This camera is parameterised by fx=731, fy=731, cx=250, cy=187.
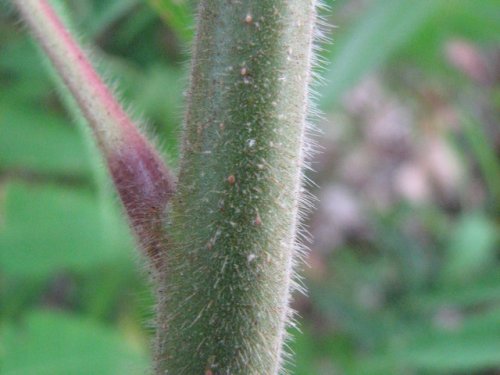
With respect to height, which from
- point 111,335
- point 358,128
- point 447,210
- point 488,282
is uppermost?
point 111,335

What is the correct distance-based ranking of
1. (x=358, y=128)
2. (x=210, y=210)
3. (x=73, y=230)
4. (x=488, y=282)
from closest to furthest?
(x=210, y=210), (x=73, y=230), (x=488, y=282), (x=358, y=128)

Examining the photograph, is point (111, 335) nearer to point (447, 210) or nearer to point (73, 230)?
point (73, 230)

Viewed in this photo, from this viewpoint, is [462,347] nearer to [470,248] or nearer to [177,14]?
[470,248]

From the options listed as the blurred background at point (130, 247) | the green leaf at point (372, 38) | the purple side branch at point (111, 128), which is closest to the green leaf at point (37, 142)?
the blurred background at point (130, 247)

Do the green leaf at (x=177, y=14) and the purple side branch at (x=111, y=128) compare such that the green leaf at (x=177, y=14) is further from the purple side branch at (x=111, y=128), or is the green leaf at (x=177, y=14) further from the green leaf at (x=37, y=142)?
the green leaf at (x=37, y=142)

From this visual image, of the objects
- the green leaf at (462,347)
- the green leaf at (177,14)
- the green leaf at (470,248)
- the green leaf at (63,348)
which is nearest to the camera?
the green leaf at (177,14)

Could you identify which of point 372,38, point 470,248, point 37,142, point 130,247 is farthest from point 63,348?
point 470,248

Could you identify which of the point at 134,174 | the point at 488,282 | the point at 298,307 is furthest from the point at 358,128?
the point at 134,174
